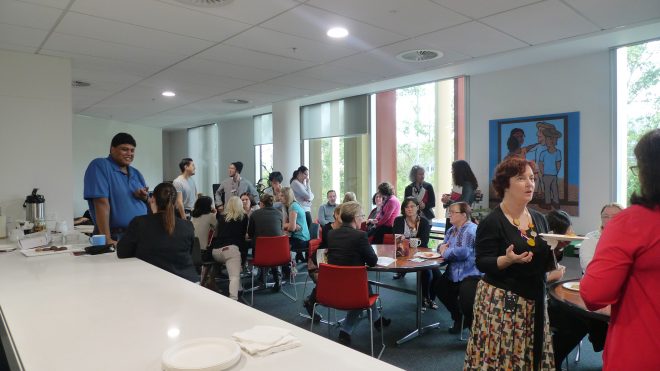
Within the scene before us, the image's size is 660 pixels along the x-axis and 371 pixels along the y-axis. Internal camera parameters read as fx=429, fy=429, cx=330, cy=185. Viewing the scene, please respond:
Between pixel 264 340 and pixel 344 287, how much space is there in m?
1.83

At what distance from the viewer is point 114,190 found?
307cm

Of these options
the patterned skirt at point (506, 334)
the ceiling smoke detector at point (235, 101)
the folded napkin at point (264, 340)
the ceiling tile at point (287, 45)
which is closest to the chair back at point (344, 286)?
the patterned skirt at point (506, 334)

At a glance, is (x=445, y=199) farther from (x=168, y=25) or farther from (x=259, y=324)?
(x=259, y=324)

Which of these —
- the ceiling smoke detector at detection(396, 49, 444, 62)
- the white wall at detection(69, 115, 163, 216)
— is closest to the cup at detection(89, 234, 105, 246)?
the ceiling smoke detector at detection(396, 49, 444, 62)

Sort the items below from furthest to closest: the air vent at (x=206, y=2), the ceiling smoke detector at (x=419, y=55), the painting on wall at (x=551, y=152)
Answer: the painting on wall at (x=551, y=152) → the ceiling smoke detector at (x=419, y=55) → the air vent at (x=206, y=2)

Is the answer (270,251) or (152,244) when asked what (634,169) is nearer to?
(152,244)

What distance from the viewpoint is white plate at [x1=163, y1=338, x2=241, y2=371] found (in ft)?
3.75

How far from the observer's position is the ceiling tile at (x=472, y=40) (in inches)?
142

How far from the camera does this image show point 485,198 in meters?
6.13

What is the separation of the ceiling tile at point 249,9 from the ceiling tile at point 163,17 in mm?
83

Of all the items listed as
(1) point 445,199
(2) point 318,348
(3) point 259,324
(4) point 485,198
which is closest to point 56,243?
(3) point 259,324

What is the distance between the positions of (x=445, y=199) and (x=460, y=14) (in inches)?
105

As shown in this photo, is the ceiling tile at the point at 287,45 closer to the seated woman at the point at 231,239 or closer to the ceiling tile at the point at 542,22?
the ceiling tile at the point at 542,22

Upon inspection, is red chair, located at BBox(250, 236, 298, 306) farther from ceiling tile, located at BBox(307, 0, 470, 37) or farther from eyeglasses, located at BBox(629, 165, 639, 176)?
eyeglasses, located at BBox(629, 165, 639, 176)
